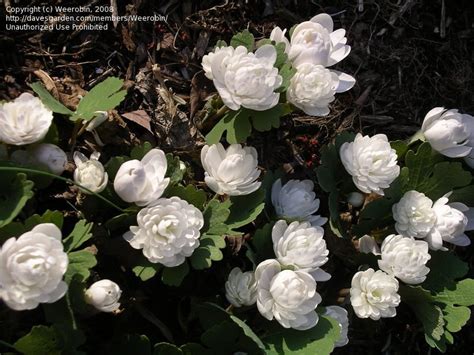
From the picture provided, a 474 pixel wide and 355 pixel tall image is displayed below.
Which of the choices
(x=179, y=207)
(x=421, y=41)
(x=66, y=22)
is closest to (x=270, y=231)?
(x=179, y=207)

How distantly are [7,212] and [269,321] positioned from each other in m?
0.64

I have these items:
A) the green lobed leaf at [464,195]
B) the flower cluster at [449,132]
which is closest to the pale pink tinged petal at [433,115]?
the flower cluster at [449,132]

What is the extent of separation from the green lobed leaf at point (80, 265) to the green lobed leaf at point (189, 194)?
242 mm

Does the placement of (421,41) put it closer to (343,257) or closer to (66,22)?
(343,257)

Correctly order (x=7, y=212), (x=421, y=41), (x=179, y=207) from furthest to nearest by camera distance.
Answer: (x=421, y=41) < (x=179, y=207) < (x=7, y=212)

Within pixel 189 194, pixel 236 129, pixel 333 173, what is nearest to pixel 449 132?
pixel 333 173

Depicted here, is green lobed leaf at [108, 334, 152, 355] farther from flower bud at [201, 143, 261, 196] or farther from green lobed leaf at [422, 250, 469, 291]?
green lobed leaf at [422, 250, 469, 291]

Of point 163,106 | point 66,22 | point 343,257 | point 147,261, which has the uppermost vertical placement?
point 66,22

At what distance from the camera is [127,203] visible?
4.62 feet

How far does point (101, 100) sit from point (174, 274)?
436 mm

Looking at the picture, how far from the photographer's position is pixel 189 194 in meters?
1.41

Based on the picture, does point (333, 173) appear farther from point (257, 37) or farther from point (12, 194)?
point (12, 194)

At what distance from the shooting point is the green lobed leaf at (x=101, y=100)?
142 centimetres

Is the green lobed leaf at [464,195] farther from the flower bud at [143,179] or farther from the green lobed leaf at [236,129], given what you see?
the flower bud at [143,179]
